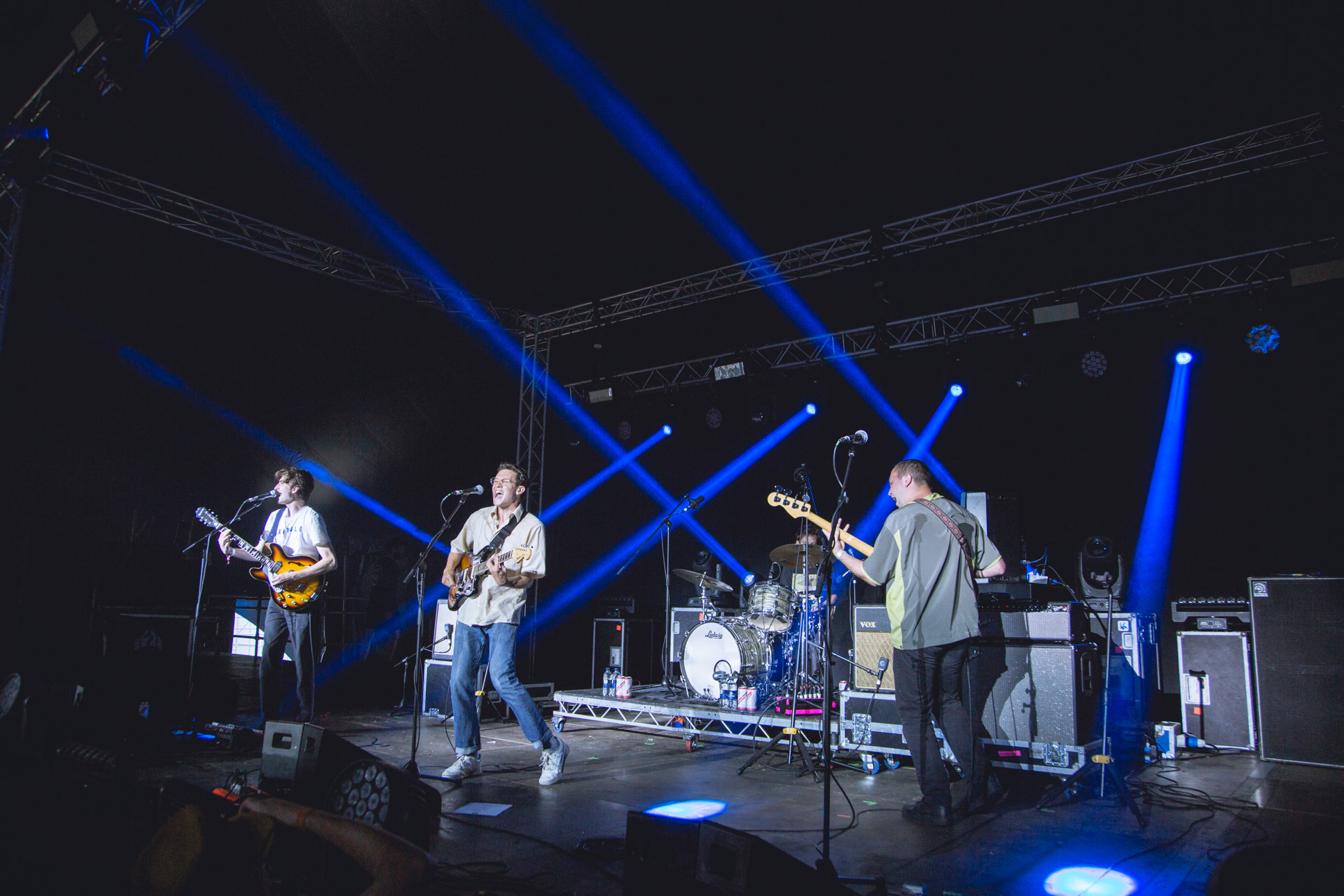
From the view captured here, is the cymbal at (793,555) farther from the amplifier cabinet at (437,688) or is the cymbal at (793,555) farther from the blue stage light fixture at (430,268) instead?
the blue stage light fixture at (430,268)

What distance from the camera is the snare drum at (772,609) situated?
24.3 ft

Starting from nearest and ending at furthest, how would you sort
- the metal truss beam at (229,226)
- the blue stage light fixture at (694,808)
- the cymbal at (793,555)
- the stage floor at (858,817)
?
1. the stage floor at (858,817)
2. the blue stage light fixture at (694,808)
3. the cymbal at (793,555)
4. the metal truss beam at (229,226)

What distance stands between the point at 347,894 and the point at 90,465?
7.65 metres

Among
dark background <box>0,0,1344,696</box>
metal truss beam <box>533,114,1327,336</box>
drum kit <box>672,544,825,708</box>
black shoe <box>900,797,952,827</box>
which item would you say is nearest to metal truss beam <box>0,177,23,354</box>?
dark background <box>0,0,1344,696</box>

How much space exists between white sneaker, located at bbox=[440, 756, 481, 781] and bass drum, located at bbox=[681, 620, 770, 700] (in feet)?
9.28

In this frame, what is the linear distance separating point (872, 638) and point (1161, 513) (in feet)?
15.7

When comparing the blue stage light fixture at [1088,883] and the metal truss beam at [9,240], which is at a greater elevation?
the metal truss beam at [9,240]

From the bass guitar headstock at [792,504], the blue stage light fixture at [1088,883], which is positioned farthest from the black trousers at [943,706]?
the bass guitar headstock at [792,504]

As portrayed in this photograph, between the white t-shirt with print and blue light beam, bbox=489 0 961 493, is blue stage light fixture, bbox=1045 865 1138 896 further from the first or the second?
blue light beam, bbox=489 0 961 493

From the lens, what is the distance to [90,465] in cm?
782

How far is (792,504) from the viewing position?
5.17 meters

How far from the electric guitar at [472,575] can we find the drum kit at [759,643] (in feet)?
9.30

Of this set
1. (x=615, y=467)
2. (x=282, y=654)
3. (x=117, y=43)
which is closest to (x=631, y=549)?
(x=615, y=467)

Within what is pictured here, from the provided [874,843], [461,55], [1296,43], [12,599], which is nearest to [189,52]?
[461,55]
